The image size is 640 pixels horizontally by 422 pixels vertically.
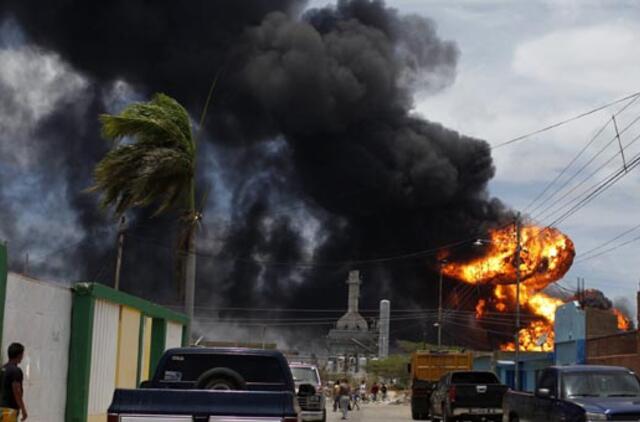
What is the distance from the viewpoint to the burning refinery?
234 ft

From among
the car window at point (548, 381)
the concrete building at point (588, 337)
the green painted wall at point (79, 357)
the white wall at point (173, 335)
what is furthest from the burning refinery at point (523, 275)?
the green painted wall at point (79, 357)

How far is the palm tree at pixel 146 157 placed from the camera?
59.3 ft

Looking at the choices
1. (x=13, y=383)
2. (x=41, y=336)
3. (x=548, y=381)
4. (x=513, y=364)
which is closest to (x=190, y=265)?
(x=41, y=336)

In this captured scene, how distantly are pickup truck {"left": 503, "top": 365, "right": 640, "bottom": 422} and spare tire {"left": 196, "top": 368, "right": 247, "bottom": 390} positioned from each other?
20.3 feet

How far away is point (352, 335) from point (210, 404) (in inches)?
3617

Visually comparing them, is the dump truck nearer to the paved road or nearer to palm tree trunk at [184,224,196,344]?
the paved road

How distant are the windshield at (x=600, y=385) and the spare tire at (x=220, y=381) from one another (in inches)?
278

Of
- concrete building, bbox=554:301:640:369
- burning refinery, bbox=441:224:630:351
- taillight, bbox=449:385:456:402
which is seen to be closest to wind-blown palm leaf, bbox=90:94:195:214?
taillight, bbox=449:385:456:402

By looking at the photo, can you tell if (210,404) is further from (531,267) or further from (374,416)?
(531,267)

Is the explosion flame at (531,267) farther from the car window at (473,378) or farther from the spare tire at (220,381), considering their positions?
the spare tire at (220,381)

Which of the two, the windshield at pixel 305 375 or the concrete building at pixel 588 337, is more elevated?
the concrete building at pixel 588 337

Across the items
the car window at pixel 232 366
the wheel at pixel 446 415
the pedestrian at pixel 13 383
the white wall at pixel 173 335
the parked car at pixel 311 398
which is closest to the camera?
the pedestrian at pixel 13 383

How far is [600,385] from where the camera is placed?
1515cm

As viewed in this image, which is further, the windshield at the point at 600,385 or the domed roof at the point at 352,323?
the domed roof at the point at 352,323
